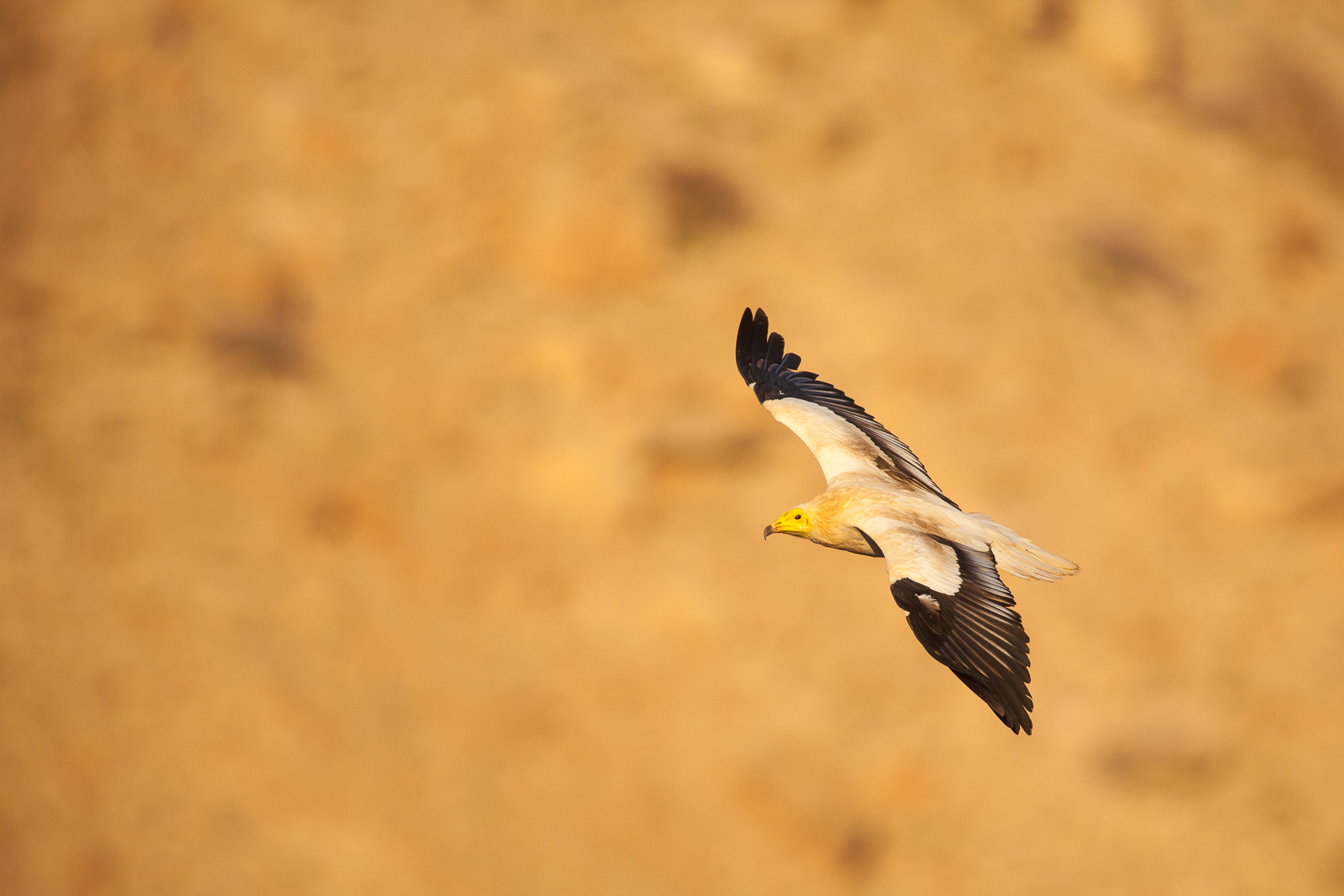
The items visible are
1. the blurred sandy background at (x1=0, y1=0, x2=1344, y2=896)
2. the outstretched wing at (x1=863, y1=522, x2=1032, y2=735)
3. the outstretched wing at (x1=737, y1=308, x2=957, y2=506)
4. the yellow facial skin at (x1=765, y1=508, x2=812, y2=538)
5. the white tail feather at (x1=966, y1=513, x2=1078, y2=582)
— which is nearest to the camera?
the outstretched wing at (x1=863, y1=522, x2=1032, y2=735)

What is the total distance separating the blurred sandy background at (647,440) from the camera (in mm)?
16203

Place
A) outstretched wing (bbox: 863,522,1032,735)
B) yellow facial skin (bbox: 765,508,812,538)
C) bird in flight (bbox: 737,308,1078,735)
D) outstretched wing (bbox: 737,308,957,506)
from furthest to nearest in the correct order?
outstretched wing (bbox: 737,308,957,506), yellow facial skin (bbox: 765,508,812,538), bird in flight (bbox: 737,308,1078,735), outstretched wing (bbox: 863,522,1032,735)

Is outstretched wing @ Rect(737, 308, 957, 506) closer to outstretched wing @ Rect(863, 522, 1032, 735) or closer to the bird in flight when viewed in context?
the bird in flight

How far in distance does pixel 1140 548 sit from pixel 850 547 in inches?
418

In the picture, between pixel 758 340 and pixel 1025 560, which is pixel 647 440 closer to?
pixel 758 340

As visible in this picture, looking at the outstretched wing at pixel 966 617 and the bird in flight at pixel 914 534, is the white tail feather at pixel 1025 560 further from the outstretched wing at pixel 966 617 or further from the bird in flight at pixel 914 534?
the outstretched wing at pixel 966 617

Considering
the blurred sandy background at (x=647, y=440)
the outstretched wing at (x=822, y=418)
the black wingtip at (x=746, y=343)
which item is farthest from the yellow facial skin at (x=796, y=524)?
the blurred sandy background at (x=647, y=440)

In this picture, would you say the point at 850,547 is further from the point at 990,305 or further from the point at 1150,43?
the point at 1150,43

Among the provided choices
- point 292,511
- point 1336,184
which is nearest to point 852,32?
point 1336,184

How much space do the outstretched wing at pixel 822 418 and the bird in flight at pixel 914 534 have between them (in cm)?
1

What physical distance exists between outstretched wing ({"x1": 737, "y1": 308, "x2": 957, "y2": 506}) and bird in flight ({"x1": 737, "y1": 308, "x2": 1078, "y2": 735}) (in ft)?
0.04

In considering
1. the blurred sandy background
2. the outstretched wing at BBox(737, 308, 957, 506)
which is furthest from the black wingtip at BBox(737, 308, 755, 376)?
the blurred sandy background

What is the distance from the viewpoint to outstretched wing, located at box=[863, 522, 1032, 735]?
6.41m

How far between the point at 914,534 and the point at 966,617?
2.93 ft
